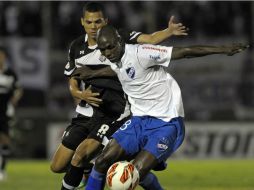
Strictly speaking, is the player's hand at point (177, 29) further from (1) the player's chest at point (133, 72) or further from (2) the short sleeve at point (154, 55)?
(1) the player's chest at point (133, 72)

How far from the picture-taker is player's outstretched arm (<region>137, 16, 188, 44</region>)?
340 inches

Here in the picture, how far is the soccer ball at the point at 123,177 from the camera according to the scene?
313 inches

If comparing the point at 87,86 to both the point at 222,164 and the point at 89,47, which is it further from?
the point at 222,164

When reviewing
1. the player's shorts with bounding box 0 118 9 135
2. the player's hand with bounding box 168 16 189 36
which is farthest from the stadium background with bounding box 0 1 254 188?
the player's hand with bounding box 168 16 189 36

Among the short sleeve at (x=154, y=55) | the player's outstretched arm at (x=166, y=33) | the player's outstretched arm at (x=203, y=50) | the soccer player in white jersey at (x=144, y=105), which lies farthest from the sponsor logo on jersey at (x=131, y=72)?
the player's outstretched arm at (x=166, y=33)

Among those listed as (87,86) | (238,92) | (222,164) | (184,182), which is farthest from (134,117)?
(238,92)

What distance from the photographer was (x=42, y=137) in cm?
1956

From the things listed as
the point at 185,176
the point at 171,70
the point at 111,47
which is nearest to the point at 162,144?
the point at 111,47

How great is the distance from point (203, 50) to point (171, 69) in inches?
430

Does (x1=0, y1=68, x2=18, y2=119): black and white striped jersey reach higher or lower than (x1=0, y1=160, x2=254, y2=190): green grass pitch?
higher

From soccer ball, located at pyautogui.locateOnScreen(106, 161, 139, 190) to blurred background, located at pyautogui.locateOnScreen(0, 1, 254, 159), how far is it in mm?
11113

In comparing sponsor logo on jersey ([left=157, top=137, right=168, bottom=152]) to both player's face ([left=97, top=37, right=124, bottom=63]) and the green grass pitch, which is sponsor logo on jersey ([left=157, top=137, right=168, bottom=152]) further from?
the green grass pitch

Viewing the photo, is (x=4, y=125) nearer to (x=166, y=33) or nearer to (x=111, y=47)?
(x=166, y=33)

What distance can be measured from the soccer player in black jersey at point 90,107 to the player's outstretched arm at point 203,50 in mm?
1104
